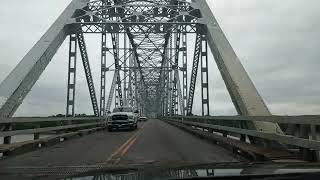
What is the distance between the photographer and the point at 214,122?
2477cm

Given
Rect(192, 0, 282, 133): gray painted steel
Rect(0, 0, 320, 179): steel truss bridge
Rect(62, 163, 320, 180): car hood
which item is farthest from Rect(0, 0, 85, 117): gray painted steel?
Rect(62, 163, 320, 180): car hood

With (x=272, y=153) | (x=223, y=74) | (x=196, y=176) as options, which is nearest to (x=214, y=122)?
(x=223, y=74)

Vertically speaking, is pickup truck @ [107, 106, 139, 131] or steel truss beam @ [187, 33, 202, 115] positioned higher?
steel truss beam @ [187, 33, 202, 115]

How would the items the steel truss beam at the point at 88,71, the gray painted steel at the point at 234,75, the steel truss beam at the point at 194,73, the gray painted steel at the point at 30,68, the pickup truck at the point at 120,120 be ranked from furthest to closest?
the steel truss beam at the point at 194,73
the pickup truck at the point at 120,120
the steel truss beam at the point at 88,71
the gray painted steel at the point at 30,68
the gray painted steel at the point at 234,75

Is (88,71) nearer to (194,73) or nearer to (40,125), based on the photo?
(194,73)

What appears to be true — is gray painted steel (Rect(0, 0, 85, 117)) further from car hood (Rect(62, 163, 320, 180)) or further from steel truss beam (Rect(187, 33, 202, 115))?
car hood (Rect(62, 163, 320, 180))

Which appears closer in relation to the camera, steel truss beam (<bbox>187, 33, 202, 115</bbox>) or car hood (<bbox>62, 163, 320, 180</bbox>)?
car hood (<bbox>62, 163, 320, 180</bbox>)

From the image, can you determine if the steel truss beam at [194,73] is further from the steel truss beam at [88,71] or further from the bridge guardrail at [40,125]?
the bridge guardrail at [40,125]

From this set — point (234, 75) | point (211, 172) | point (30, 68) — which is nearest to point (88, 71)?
point (30, 68)

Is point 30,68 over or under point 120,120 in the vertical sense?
over

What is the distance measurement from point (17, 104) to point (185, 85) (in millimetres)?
35065

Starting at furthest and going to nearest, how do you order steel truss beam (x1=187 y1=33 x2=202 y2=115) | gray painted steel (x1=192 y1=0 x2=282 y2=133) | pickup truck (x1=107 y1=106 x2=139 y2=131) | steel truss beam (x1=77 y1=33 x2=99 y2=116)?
steel truss beam (x1=187 y1=33 x2=202 y2=115), pickup truck (x1=107 y1=106 x2=139 y2=131), steel truss beam (x1=77 y1=33 x2=99 y2=116), gray painted steel (x1=192 y1=0 x2=282 y2=133)

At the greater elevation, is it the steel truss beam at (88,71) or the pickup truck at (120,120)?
the steel truss beam at (88,71)

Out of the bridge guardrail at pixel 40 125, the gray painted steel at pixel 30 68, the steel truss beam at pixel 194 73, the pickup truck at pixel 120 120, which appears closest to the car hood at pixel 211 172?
the bridge guardrail at pixel 40 125
